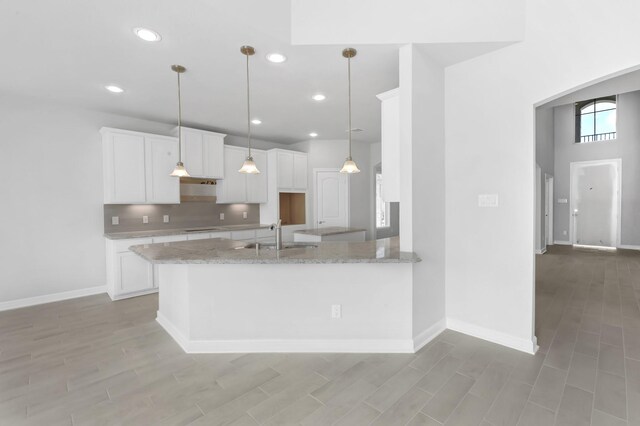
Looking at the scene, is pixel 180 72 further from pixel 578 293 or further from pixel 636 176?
pixel 636 176

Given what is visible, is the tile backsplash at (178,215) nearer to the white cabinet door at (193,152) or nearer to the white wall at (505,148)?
the white cabinet door at (193,152)

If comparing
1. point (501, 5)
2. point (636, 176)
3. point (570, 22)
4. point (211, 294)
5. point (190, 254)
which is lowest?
point (211, 294)

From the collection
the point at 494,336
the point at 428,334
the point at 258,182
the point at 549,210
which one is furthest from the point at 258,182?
the point at 549,210

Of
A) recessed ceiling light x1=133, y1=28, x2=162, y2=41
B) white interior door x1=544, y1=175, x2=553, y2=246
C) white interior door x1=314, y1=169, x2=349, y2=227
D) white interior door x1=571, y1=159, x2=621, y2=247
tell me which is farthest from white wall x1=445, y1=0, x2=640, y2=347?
white interior door x1=571, y1=159, x2=621, y2=247

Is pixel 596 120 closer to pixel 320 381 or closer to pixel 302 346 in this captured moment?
pixel 302 346

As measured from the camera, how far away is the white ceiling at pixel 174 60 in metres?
2.24

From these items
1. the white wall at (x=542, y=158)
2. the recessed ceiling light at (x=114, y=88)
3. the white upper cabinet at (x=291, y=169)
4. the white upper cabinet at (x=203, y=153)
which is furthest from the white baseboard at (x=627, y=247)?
the recessed ceiling light at (x=114, y=88)

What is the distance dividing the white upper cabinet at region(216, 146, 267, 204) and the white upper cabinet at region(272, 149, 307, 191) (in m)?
0.31

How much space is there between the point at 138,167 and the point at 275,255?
3.14 metres

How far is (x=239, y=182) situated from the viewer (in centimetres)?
563

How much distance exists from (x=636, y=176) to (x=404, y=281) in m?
8.79

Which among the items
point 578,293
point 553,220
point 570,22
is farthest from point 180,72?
point 553,220

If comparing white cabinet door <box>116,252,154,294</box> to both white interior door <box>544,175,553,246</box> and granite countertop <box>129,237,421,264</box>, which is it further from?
white interior door <box>544,175,553,246</box>

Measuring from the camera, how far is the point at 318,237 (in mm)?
5012
